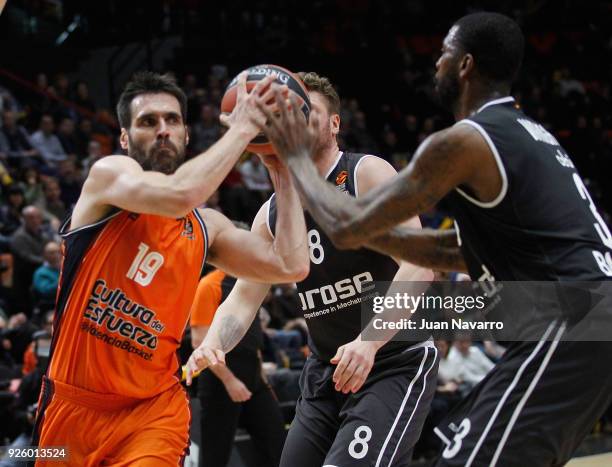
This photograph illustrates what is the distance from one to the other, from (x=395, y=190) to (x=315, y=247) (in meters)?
1.33

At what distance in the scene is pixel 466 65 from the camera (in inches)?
126

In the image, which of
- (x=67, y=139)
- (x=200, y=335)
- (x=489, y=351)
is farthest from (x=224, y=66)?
(x=200, y=335)

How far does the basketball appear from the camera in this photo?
369cm

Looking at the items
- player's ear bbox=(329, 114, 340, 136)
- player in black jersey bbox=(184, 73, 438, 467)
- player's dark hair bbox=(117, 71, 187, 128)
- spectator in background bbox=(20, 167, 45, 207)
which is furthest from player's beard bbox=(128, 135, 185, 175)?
spectator in background bbox=(20, 167, 45, 207)

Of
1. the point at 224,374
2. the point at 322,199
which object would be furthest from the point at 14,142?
the point at 322,199

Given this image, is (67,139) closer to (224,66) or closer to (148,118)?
(224,66)

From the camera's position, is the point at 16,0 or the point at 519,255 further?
the point at 16,0

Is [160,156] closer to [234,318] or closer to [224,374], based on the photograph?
[234,318]

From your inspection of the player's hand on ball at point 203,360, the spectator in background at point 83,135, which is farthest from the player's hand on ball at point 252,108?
the spectator in background at point 83,135

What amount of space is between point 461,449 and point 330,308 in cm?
150

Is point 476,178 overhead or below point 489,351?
overhead

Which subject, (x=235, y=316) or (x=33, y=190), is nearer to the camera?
(x=235, y=316)

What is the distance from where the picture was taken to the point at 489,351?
11.2m

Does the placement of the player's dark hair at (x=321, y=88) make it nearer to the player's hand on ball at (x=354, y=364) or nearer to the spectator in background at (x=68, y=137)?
the player's hand on ball at (x=354, y=364)
